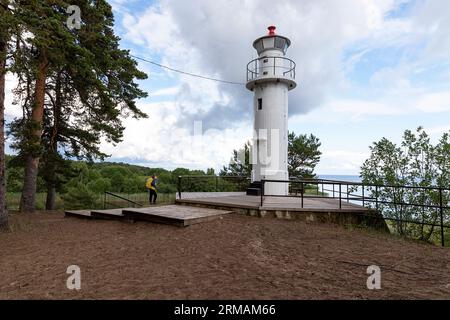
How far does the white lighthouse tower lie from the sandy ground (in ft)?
17.6

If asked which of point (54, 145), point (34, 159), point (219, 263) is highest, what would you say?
point (54, 145)

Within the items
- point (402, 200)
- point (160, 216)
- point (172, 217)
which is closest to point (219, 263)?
point (172, 217)

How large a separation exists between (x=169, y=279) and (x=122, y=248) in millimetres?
2281

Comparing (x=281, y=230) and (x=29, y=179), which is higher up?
(x=29, y=179)

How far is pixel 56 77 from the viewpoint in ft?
43.0

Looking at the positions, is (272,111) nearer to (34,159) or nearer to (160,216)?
(160,216)

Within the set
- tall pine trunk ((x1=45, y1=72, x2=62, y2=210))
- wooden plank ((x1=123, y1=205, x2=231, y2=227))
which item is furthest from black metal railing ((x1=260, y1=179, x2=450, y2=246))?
tall pine trunk ((x1=45, y1=72, x2=62, y2=210))

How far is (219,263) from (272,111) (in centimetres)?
976

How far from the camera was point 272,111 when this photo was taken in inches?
512

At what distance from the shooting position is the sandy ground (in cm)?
342

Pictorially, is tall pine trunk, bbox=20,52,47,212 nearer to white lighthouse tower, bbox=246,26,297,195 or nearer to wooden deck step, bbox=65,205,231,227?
wooden deck step, bbox=65,205,231,227
